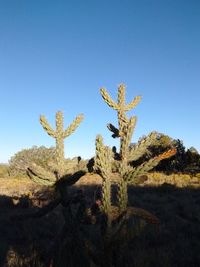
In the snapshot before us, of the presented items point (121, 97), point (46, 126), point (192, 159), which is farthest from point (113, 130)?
point (192, 159)

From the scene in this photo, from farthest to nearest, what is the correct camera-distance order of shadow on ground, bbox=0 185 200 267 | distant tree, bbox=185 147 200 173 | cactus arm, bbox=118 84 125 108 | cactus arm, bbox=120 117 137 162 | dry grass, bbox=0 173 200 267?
1. distant tree, bbox=185 147 200 173
2. shadow on ground, bbox=0 185 200 267
3. dry grass, bbox=0 173 200 267
4. cactus arm, bbox=118 84 125 108
5. cactus arm, bbox=120 117 137 162

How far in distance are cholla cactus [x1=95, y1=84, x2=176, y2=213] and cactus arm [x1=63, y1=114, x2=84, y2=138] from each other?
47 cm

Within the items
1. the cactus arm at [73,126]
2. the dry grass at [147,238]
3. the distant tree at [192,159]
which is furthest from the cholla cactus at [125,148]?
the distant tree at [192,159]

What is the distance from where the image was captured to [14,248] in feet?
33.4

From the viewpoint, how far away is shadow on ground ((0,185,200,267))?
28.5 ft

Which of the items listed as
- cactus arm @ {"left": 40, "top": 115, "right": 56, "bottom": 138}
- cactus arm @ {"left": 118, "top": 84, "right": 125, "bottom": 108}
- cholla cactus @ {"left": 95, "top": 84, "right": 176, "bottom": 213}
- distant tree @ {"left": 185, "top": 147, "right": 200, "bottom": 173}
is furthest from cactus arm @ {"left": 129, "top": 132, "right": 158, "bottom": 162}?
distant tree @ {"left": 185, "top": 147, "right": 200, "bottom": 173}

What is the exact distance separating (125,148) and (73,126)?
86cm

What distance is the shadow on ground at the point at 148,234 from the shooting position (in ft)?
28.5

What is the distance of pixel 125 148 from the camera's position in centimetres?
605

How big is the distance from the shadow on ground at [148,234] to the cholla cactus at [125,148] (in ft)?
4.38

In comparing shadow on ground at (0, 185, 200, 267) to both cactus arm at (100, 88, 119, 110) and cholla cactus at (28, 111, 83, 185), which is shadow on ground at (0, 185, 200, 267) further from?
cactus arm at (100, 88, 119, 110)

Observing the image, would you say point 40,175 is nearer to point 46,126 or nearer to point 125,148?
point 46,126

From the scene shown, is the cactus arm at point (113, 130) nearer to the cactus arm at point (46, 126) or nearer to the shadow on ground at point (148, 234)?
the cactus arm at point (46, 126)

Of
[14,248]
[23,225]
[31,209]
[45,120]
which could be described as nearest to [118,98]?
[45,120]
